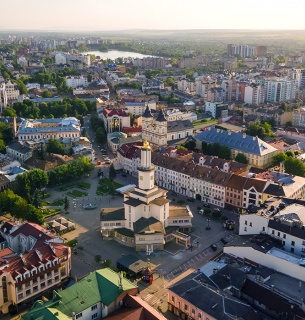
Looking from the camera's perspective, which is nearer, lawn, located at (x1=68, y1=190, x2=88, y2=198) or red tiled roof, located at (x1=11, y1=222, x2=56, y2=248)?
red tiled roof, located at (x1=11, y1=222, x2=56, y2=248)

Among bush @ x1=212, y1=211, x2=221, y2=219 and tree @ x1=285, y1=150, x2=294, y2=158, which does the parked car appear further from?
tree @ x1=285, y1=150, x2=294, y2=158

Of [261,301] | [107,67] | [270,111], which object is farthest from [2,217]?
[107,67]

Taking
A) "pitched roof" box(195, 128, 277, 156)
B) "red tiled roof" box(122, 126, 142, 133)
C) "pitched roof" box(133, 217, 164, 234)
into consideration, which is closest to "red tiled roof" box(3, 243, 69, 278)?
"pitched roof" box(133, 217, 164, 234)

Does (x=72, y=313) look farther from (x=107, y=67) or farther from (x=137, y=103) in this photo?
(x=107, y=67)

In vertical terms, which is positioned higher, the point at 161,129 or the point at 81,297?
the point at 161,129

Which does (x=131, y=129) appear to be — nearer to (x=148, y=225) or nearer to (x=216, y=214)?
(x=216, y=214)

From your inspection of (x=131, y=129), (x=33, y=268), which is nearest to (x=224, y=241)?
(x=33, y=268)
